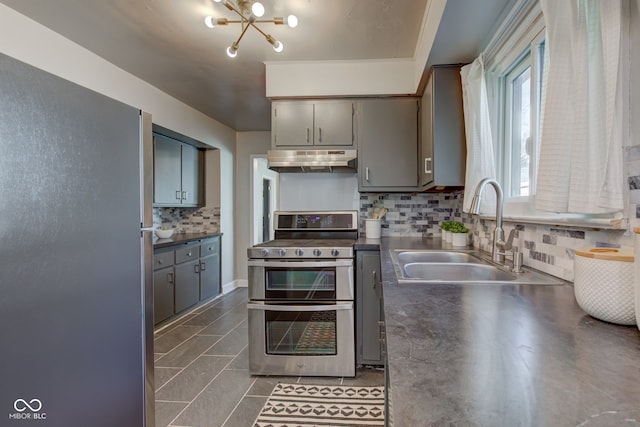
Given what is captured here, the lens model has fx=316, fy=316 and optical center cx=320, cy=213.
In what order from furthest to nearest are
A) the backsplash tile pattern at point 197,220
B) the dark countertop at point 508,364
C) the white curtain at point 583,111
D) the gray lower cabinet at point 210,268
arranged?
the backsplash tile pattern at point 197,220 < the gray lower cabinet at point 210,268 < the white curtain at point 583,111 < the dark countertop at point 508,364

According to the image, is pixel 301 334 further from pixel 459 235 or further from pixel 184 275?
pixel 184 275

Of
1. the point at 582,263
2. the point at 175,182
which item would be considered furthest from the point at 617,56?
the point at 175,182

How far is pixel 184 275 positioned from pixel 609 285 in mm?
3583

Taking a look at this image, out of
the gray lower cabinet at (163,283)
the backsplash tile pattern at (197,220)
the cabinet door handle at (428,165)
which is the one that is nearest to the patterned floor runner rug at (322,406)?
the cabinet door handle at (428,165)

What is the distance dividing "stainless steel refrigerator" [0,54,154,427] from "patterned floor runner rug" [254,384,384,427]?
2.71 ft

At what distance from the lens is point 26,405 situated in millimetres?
730

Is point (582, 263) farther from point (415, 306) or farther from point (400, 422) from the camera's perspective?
point (400, 422)

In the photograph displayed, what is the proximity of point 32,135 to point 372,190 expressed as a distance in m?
2.30

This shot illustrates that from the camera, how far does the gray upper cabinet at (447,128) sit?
221cm

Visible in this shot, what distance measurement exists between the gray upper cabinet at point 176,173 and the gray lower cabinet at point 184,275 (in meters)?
0.56

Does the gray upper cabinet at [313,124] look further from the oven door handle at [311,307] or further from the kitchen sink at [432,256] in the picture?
the oven door handle at [311,307]

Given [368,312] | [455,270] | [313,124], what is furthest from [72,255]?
[313,124]

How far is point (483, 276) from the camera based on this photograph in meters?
1.59

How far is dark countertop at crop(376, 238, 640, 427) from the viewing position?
42 cm
